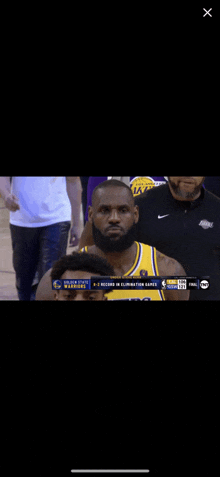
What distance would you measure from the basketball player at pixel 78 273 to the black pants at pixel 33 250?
0.29 ft

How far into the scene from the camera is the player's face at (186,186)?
316 centimetres

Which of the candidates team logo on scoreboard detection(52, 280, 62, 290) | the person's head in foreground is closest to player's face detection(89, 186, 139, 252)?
the person's head in foreground

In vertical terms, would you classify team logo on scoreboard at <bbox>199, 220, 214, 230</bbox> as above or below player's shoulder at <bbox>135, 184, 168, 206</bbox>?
below

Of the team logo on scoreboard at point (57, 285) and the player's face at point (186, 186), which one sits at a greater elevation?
the player's face at point (186, 186)

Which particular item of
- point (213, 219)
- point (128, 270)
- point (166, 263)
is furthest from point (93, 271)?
point (213, 219)

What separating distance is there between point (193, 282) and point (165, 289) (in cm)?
19

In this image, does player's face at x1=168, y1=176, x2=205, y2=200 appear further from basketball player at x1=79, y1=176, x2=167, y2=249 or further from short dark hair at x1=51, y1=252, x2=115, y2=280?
short dark hair at x1=51, y1=252, x2=115, y2=280

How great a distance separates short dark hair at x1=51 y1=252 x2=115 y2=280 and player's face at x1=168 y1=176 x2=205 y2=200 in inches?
26.1

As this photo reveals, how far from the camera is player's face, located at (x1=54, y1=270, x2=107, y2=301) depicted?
3131mm

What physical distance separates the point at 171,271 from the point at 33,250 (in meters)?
0.95

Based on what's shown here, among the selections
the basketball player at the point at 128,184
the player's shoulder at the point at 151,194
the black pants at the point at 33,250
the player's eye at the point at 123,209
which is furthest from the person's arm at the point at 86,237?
the player's shoulder at the point at 151,194

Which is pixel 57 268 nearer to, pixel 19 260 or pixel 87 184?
pixel 19 260

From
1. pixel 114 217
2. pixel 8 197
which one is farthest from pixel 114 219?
pixel 8 197

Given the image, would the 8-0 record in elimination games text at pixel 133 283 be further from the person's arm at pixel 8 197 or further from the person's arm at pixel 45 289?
the person's arm at pixel 8 197
